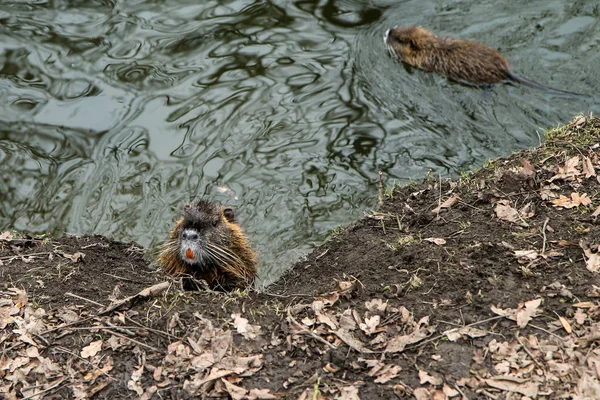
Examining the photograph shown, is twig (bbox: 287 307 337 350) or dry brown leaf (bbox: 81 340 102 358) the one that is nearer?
twig (bbox: 287 307 337 350)

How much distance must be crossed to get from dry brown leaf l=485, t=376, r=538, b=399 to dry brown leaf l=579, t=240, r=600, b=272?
3.07 feet

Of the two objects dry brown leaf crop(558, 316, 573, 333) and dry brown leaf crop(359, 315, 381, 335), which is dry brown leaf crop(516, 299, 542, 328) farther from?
dry brown leaf crop(359, 315, 381, 335)

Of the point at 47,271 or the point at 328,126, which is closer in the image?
the point at 47,271

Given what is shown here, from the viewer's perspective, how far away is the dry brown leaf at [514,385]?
3.58 metres

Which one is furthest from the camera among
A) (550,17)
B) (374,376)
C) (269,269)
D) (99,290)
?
(550,17)

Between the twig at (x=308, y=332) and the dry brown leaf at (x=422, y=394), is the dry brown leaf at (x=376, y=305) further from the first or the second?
the dry brown leaf at (x=422, y=394)

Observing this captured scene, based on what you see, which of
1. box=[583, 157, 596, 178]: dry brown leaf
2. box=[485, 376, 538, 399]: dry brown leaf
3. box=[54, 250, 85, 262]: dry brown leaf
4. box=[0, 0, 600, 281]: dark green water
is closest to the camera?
box=[485, 376, 538, 399]: dry brown leaf

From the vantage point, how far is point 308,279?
543 cm

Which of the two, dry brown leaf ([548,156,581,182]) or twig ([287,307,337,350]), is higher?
dry brown leaf ([548,156,581,182])

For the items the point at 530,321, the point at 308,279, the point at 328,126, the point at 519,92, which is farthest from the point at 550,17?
the point at 530,321

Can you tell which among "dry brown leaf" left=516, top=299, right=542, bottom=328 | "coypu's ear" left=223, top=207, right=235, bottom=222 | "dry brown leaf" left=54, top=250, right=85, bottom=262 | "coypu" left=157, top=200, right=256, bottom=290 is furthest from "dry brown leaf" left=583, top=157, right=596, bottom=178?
"dry brown leaf" left=54, top=250, right=85, bottom=262

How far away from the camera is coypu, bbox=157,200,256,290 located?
5.62 meters

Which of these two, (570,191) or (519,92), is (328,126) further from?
(570,191)

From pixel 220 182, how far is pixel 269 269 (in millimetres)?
1339
